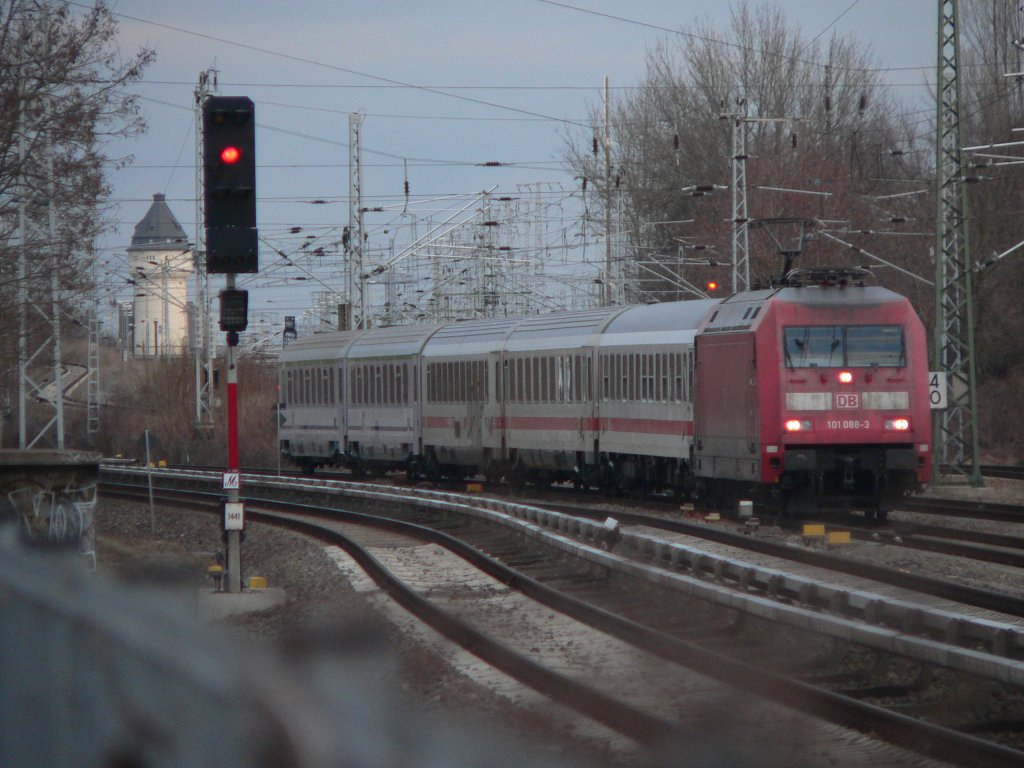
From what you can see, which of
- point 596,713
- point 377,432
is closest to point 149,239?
point 377,432

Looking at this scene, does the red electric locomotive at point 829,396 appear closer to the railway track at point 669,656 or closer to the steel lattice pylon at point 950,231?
the railway track at point 669,656

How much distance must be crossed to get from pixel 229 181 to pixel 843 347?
9.37 meters

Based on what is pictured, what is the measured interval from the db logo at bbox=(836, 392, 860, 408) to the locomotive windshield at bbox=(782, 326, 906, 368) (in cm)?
42

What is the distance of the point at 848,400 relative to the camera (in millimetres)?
19812

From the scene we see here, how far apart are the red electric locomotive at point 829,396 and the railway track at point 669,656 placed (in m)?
3.26

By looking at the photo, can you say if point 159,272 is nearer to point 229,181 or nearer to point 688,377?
point 688,377

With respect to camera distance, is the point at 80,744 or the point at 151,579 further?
the point at 151,579

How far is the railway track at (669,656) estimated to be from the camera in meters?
7.25

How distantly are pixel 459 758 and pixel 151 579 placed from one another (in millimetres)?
1965

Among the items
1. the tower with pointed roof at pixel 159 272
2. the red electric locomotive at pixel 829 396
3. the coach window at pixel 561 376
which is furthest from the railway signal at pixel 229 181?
the tower with pointed roof at pixel 159 272

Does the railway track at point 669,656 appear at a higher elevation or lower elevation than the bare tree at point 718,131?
lower

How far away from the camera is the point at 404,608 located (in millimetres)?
13570

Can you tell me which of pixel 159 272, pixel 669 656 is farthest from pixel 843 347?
pixel 159 272

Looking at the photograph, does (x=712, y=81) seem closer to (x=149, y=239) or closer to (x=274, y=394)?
(x=274, y=394)
